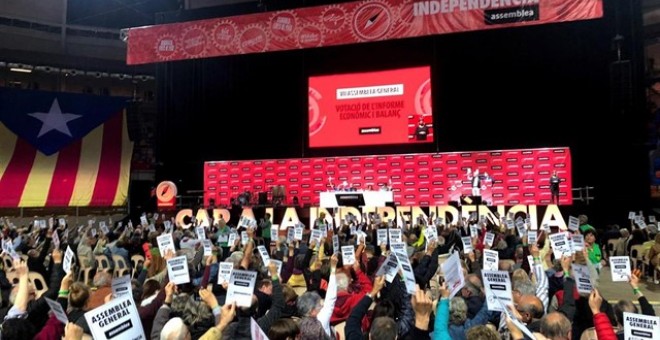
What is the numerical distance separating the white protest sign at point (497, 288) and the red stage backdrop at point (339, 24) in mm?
14484

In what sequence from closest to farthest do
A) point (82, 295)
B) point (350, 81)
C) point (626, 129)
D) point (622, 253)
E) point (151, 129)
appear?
1. point (82, 295)
2. point (622, 253)
3. point (626, 129)
4. point (350, 81)
5. point (151, 129)

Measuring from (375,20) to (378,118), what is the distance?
3.30 m

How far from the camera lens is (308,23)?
Result: 18641 mm

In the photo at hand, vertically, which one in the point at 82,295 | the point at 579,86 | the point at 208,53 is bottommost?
the point at 82,295

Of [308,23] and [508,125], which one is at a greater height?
[308,23]

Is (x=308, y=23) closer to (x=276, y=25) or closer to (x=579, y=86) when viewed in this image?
(x=276, y=25)

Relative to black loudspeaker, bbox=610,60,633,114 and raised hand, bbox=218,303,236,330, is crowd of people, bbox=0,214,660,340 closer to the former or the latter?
raised hand, bbox=218,303,236,330

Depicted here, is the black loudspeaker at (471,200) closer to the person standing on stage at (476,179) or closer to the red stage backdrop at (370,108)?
the person standing on stage at (476,179)

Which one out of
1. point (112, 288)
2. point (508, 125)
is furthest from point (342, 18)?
point (112, 288)

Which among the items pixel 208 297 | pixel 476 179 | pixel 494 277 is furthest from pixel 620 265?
pixel 476 179

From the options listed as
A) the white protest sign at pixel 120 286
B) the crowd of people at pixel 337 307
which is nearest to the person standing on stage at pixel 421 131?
the crowd of people at pixel 337 307

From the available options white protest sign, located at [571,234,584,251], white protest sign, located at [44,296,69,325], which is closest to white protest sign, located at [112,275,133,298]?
white protest sign, located at [44,296,69,325]

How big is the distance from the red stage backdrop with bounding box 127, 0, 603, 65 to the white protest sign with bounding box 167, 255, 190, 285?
46.6ft

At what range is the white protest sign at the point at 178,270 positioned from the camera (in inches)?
189
